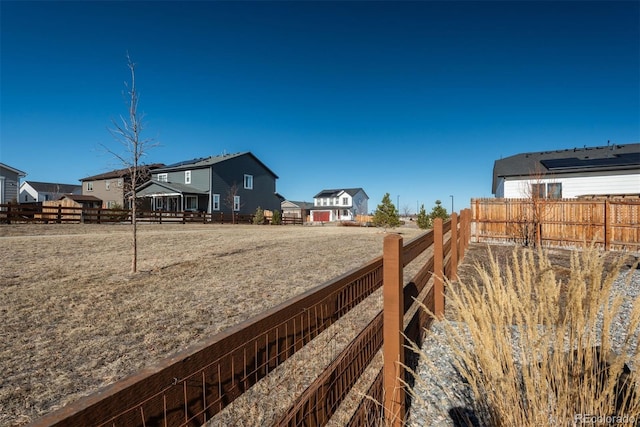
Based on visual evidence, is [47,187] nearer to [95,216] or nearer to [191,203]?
[191,203]

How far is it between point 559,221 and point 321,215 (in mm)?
47328

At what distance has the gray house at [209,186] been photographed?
106 ft

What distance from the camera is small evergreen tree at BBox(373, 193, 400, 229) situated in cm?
2395

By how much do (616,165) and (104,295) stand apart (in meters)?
22.3

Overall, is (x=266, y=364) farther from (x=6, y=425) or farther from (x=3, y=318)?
(x=3, y=318)

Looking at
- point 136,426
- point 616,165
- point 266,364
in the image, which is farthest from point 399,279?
point 616,165

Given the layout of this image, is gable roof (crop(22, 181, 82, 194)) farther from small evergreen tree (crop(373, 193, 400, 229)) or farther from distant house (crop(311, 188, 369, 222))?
small evergreen tree (crop(373, 193, 400, 229))

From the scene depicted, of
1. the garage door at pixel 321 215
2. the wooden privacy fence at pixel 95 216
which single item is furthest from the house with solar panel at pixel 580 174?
the garage door at pixel 321 215

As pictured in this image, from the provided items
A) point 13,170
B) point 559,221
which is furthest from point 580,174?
point 13,170

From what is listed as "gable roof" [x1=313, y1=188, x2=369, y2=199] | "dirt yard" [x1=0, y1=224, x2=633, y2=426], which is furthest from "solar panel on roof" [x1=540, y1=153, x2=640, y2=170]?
"gable roof" [x1=313, y1=188, x2=369, y2=199]

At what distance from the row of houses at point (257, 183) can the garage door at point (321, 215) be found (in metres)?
0.17

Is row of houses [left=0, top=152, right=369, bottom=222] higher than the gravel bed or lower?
higher

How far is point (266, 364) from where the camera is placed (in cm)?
124

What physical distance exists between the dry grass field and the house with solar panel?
44.4 ft
